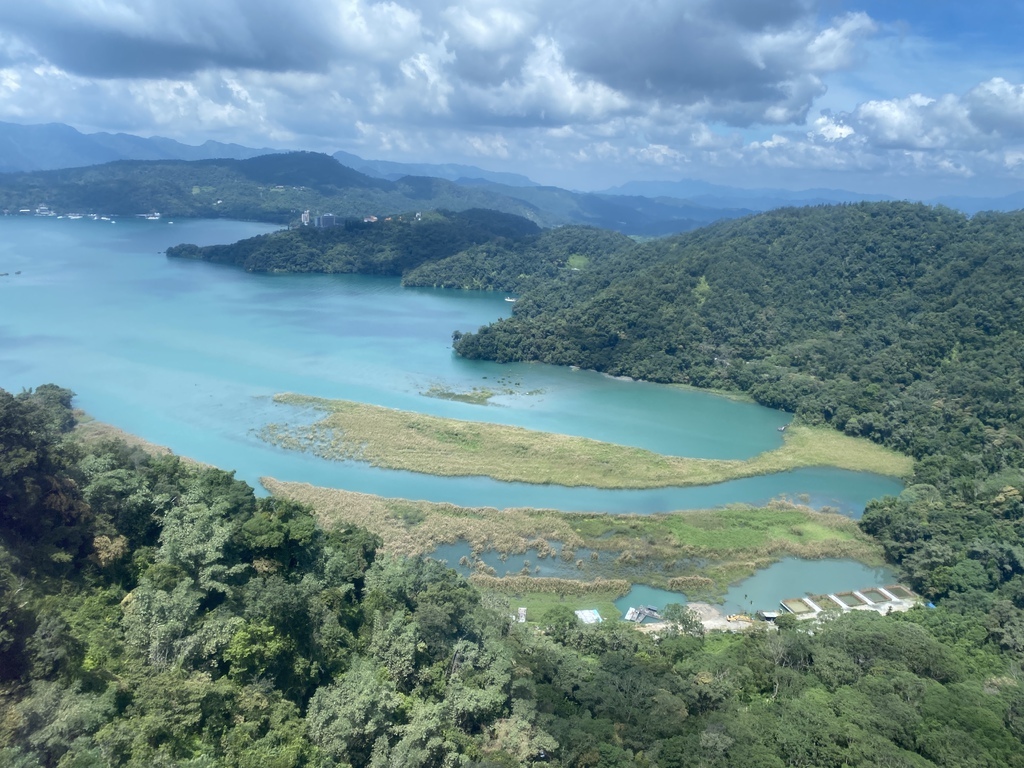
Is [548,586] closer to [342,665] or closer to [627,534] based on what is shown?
[627,534]

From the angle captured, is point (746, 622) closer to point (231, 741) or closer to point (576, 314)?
point (231, 741)

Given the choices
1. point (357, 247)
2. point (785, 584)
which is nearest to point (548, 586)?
point (785, 584)

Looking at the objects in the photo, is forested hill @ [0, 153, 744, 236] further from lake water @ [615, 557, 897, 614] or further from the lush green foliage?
lake water @ [615, 557, 897, 614]

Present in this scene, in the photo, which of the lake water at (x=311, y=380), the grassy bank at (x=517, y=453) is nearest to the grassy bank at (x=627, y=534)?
the lake water at (x=311, y=380)

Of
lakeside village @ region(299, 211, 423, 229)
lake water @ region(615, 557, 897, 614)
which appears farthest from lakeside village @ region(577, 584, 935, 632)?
lakeside village @ region(299, 211, 423, 229)

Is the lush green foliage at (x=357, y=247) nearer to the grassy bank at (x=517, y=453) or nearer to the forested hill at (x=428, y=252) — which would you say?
the forested hill at (x=428, y=252)

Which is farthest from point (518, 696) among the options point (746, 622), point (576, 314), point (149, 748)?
point (576, 314)
